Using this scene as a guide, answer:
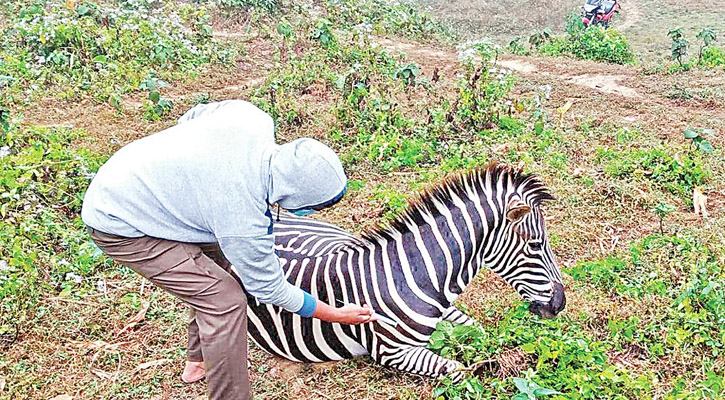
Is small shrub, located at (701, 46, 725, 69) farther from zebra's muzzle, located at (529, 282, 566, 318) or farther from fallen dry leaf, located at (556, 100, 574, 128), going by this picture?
zebra's muzzle, located at (529, 282, 566, 318)

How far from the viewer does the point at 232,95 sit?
28.8ft

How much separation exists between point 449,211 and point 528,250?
1.58 feet

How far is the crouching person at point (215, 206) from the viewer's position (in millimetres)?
2873

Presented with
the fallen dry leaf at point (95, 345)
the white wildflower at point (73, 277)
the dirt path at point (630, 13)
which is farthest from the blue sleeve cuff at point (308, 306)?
the dirt path at point (630, 13)

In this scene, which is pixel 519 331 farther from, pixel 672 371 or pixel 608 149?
pixel 608 149

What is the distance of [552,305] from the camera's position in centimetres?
402

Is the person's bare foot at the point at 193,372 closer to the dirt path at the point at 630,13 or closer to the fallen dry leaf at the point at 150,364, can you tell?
the fallen dry leaf at the point at 150,364

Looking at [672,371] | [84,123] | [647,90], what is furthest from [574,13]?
[672,371]

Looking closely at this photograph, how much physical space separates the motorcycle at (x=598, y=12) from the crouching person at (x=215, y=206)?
38.3ft

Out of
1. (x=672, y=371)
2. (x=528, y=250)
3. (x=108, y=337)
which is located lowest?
(x=108, y=337)

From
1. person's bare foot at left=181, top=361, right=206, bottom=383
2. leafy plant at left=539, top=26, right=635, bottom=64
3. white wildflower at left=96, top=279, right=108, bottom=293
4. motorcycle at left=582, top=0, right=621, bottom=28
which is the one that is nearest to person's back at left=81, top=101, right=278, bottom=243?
person's bare foot at left=181, top=361, right=206, bottom=383

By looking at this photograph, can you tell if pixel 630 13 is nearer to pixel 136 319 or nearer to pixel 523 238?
pixel 523 238

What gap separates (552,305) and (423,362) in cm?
82

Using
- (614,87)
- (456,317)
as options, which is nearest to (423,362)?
(456,317)
